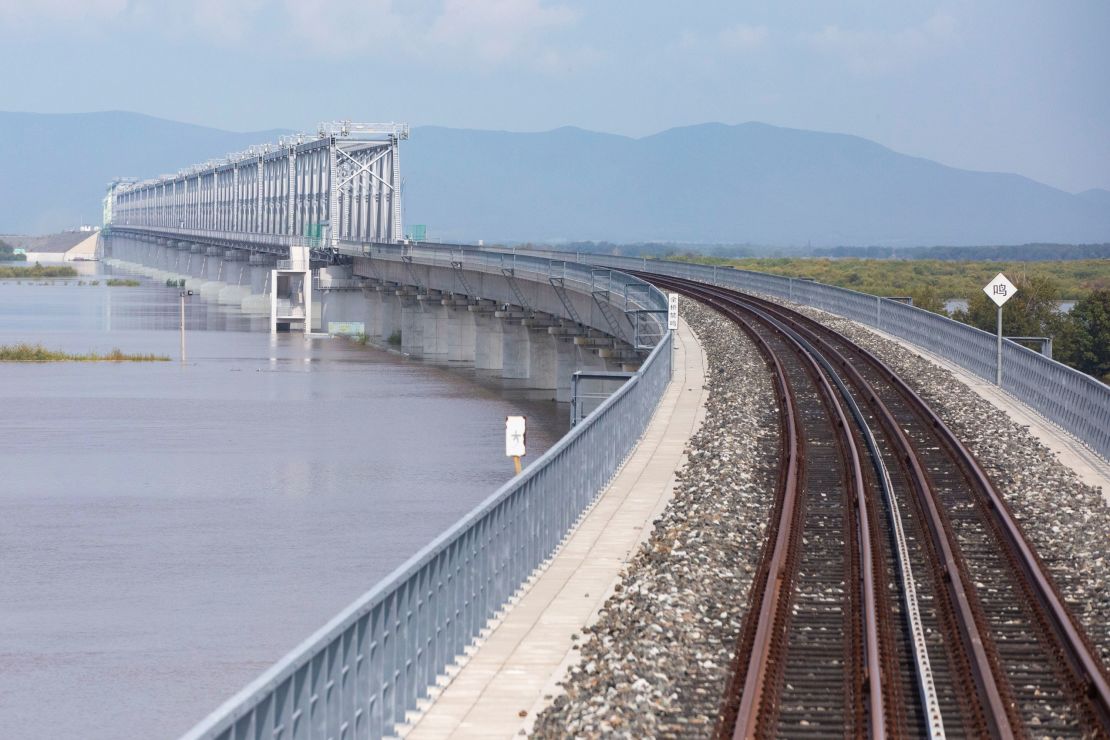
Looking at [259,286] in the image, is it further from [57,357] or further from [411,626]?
[411,626]

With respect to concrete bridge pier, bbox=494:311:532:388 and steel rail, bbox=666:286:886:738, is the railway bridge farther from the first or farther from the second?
concrete bridge pier, bbox=494:311:532:388

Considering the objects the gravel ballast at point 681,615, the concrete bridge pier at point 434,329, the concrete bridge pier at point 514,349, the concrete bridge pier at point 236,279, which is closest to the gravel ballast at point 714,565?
the gravel ballast at point 681,615

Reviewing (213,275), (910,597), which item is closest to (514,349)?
(910,597)

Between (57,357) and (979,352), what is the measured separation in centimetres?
5140

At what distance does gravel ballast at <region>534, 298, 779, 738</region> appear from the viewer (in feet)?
36.2

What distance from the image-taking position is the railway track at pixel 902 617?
11570mm

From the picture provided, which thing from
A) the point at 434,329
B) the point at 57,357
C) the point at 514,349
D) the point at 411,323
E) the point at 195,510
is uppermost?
the point at 411,323

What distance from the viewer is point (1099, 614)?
588 inches

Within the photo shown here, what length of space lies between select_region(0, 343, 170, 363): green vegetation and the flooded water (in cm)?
166

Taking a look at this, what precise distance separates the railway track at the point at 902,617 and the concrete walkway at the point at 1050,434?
1.81 m

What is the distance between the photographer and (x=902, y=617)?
48.1ft

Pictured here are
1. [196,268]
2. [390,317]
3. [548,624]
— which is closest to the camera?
[548,624]

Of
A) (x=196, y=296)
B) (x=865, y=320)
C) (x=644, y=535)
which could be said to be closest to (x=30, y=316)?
(x=196, y=296)

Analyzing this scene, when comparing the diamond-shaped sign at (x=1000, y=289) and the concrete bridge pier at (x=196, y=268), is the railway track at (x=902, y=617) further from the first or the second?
the concrete bridge pier at (x=196, y=268)
